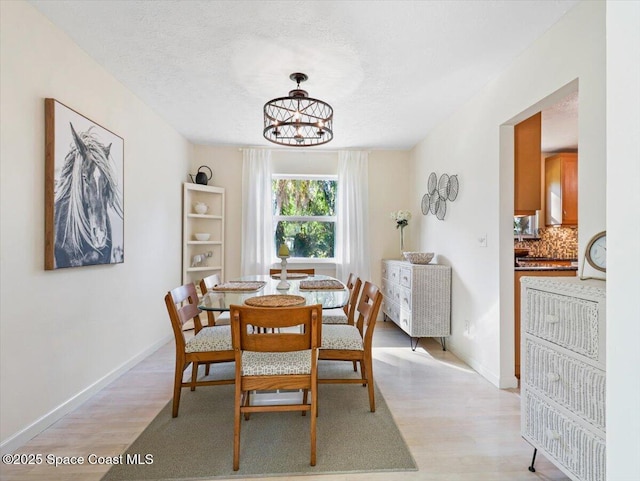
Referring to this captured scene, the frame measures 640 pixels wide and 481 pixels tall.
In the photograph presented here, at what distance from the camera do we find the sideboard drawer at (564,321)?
4.54ft

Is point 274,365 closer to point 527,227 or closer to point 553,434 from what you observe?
point 553,434

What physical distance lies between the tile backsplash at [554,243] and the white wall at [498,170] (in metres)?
1.73

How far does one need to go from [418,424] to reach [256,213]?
3369 mm

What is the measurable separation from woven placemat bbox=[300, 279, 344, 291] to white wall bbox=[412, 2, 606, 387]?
1241mm

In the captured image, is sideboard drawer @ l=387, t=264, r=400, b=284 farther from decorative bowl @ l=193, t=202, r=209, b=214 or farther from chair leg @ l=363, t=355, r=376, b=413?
decorative bowl @ l=193, t=202, r=209, b=214

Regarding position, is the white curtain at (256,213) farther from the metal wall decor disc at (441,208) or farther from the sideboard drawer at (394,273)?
the metal wall decor disc at (441,208)

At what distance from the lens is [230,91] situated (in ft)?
10.1

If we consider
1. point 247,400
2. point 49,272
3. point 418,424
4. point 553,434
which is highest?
point 49,272

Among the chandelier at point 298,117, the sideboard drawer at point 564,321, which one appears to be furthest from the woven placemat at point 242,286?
the sideboard drawer at point 564,321

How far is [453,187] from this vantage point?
3.52 meters

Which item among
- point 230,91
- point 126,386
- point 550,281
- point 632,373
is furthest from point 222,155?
point 632,373

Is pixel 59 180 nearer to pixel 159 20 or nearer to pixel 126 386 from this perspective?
pixel 159 20

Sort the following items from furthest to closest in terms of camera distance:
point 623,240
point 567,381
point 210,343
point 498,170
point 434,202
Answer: point 434,202
point 498,170
point 210,343
point 567,381
point 623,240

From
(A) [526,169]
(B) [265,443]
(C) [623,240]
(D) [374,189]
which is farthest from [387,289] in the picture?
(C) [623,240]
